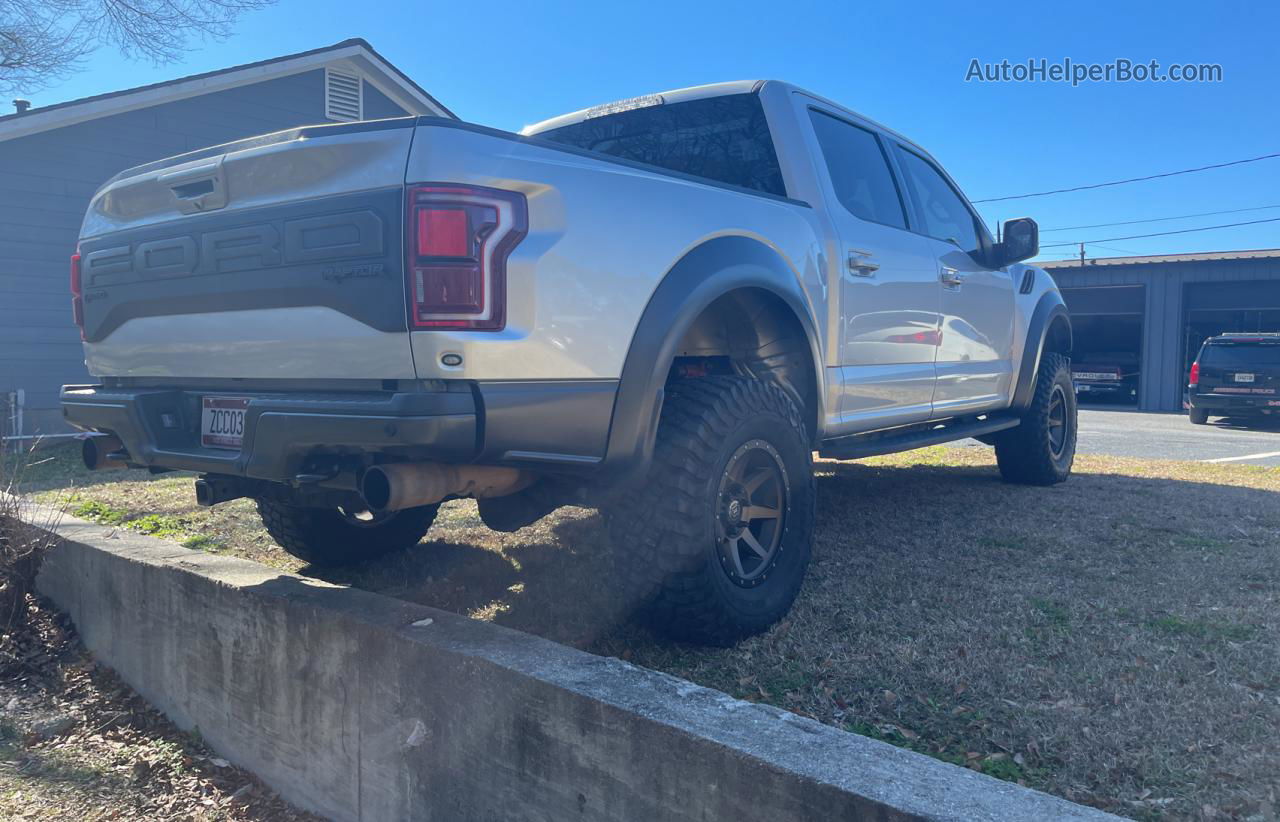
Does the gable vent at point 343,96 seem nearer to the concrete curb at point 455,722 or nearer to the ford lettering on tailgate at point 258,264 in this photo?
the ford lettering on tailgate at point 258,264

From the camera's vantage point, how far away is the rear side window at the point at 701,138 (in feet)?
13.6

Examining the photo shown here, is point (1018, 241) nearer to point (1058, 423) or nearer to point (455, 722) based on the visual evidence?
point (1058, 423)

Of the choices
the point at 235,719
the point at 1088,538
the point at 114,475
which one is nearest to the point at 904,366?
the point at 1088,538

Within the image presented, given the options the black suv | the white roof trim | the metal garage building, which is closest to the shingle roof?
the metal garage building

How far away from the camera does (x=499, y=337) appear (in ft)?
8.09

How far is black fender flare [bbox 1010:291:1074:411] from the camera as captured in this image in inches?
236

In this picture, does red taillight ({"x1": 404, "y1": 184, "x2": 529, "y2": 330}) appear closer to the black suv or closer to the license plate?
the license plate

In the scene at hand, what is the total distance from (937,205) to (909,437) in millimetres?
1472

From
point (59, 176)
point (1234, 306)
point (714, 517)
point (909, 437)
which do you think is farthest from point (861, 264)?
point (1234, 306)

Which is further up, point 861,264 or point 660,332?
point 861,264

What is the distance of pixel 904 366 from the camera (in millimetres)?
4582

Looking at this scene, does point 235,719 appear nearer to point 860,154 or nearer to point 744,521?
point 744,521

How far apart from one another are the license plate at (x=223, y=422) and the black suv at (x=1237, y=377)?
17.7 m

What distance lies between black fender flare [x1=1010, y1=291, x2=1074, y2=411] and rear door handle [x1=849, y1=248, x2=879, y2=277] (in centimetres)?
224
